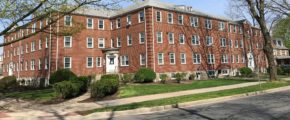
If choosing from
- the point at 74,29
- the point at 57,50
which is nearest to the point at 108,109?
the point at 74,29

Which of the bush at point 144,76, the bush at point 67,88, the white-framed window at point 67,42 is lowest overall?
the bush at point 67,88

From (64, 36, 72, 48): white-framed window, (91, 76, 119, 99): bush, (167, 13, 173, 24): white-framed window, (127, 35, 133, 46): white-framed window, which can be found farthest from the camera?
(127, 35, 133, 46): white-framed window

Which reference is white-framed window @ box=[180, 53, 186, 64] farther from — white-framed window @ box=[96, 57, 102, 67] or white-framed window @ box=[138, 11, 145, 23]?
white-framed window @ box=[96, 57, 102, 67]

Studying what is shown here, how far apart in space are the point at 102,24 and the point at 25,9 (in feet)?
81.2

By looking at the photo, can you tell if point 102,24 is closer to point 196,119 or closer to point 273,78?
point 273,78

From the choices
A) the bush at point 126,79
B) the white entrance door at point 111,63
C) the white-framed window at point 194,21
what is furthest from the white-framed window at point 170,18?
the bush at point 126,79

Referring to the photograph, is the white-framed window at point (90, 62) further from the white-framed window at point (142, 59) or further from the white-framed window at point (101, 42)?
the white-framed window at point (142, 59)

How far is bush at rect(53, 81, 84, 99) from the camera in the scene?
1772 centimetres

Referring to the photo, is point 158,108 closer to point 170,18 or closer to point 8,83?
point 170,18

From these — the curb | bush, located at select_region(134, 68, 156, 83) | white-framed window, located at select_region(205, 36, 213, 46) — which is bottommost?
the curb

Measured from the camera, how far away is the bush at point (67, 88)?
17.7 meters

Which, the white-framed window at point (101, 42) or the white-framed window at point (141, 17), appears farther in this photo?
the white-framed window at point (101, 42)

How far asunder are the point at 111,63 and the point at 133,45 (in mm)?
4109

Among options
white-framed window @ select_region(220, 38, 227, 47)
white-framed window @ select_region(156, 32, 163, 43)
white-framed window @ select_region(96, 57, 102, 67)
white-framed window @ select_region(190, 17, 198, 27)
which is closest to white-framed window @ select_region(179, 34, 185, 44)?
white-framed window @ select_region(190, 17, 198, 27)
